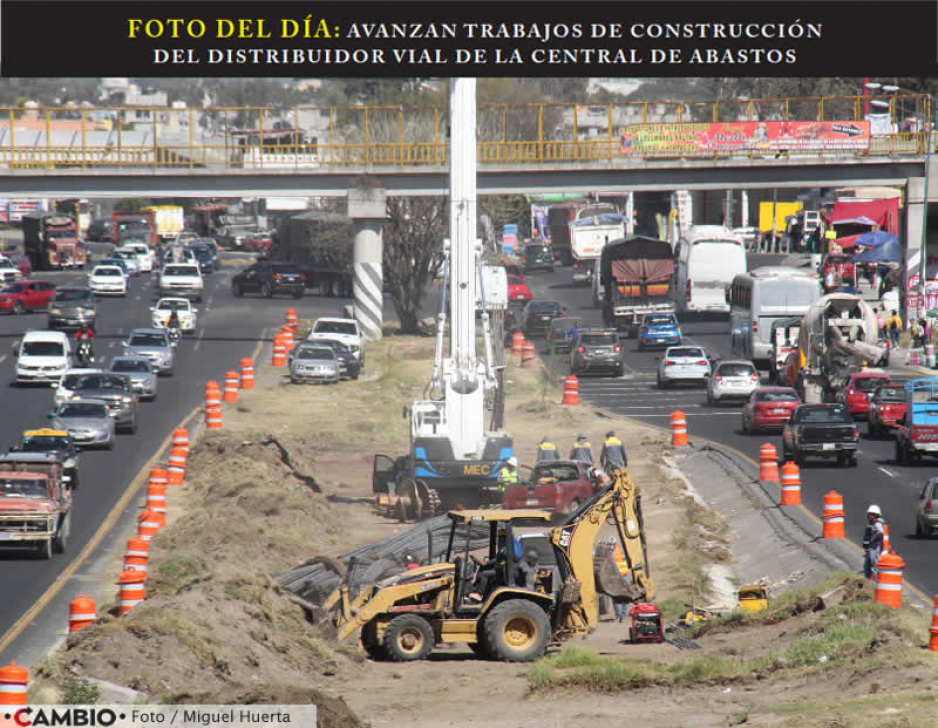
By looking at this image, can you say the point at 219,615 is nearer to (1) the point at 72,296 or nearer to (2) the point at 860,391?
(2) the point at 860,391

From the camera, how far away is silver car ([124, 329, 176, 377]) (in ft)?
180

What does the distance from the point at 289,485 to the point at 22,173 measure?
3280 cm

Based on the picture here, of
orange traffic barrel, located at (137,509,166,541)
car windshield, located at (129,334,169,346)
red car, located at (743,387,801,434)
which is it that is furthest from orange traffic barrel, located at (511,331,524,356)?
orange traffic barrel, located at (137,509,166,541)

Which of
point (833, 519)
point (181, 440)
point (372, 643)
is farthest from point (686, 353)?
point (372, 643)

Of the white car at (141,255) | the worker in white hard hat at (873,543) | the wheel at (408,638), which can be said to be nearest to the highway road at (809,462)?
the worker in white hard hat at (873,543)

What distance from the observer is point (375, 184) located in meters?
65.9

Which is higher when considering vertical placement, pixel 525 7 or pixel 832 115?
pixel 832 115

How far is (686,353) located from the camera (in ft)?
185

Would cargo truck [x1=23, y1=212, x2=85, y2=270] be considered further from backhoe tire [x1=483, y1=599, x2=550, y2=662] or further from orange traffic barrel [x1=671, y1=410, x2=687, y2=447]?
backhoe tire [x1=483, y1=599, x2=550, y2=662]

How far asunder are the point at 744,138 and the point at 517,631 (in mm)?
49069

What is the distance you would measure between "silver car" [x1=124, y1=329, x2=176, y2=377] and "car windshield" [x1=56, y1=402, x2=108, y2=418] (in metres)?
13.0

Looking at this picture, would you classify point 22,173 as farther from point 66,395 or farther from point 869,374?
point 869,374

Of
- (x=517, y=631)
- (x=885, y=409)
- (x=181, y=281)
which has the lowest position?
(x=517, y=631)

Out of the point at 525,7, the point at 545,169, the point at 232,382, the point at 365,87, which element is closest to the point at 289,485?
the point at 232,382
